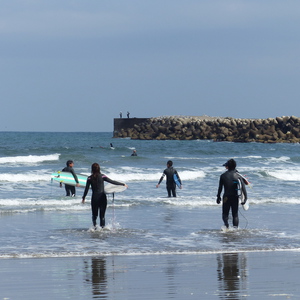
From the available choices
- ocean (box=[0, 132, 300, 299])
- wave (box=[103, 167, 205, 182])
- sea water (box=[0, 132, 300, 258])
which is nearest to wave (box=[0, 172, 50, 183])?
sea water (box=[0, 132, 300, 258])

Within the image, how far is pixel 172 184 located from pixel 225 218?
7.01m

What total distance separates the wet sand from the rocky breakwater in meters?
70.5

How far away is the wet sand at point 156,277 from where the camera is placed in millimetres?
7152

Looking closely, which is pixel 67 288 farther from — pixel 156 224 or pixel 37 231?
pixel 156 224

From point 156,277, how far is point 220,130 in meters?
84.9

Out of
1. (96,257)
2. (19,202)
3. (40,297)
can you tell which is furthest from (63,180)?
(40,297)

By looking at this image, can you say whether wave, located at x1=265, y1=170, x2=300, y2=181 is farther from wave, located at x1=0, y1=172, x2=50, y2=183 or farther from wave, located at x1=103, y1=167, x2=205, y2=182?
wave, located at x1=0, y1=172, x2=50, y2=183

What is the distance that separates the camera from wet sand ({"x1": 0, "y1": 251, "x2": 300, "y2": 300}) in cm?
715

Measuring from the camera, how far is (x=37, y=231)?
42.1 ft

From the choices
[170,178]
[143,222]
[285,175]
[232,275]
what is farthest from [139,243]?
[285,175]

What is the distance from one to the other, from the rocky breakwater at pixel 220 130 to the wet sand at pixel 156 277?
7055cm

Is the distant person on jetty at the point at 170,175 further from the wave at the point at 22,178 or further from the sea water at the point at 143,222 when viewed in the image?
the wave at the point at 22,178

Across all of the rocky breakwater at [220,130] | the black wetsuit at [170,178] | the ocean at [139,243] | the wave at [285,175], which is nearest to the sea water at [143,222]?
the ocean at [139,243]

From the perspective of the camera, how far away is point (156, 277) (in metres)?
8.09
